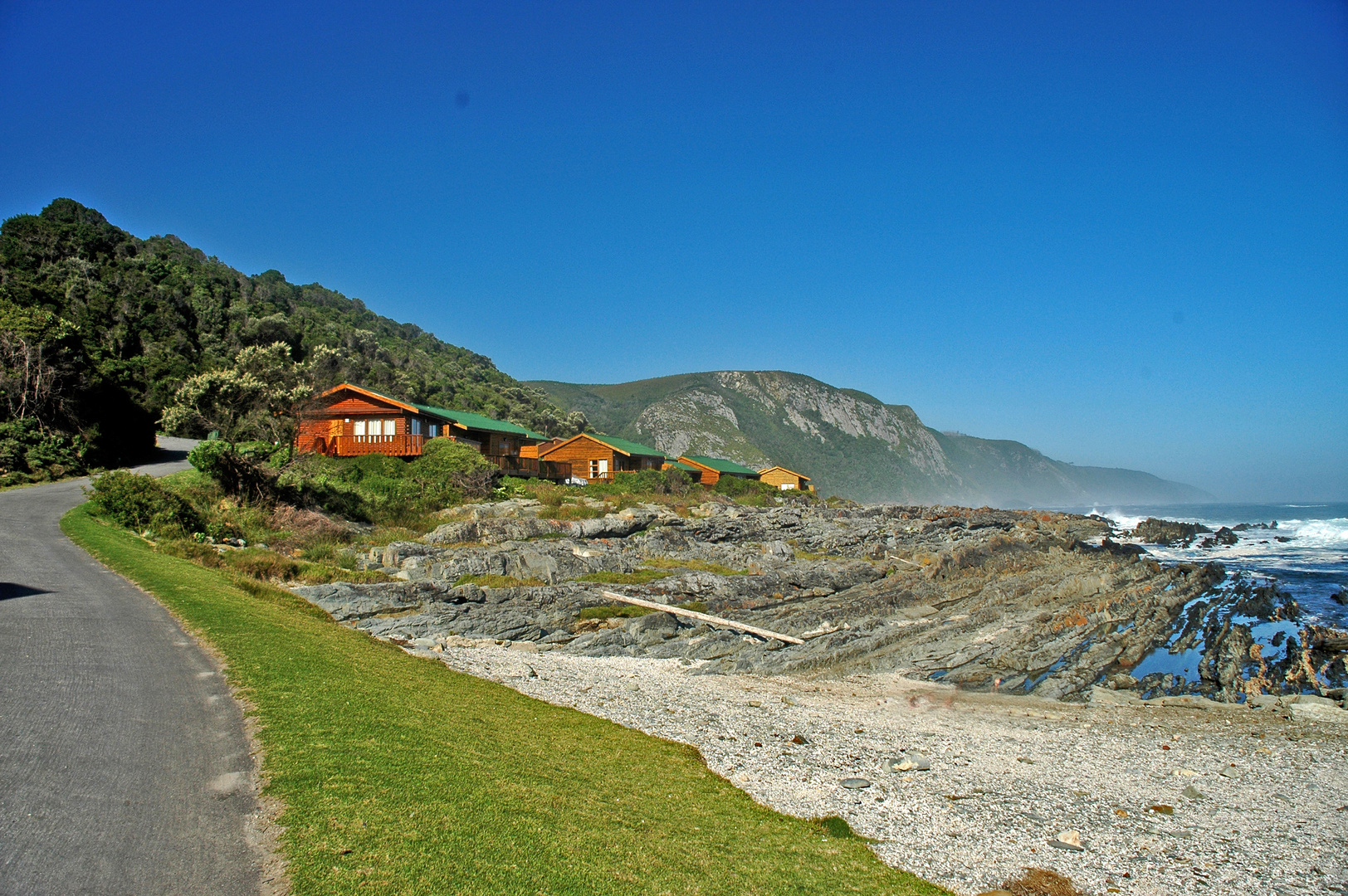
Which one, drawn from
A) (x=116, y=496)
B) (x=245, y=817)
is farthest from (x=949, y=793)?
(x=116, y=496)

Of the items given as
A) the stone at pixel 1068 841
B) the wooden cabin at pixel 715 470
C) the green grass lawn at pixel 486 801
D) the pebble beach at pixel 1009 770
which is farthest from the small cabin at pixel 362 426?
the stone at pixel 1068 841

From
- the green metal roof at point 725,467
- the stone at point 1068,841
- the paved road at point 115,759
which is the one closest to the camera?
the paved road at point 115,759

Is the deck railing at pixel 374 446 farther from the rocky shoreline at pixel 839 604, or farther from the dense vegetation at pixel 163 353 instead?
the rocky shoreline at pixel 839 604

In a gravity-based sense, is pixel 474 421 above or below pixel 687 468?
above

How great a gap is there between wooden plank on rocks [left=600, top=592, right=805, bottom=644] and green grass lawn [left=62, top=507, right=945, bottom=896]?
35.7ft

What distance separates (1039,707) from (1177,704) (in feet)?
11.8

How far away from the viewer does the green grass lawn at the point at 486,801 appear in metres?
5.94

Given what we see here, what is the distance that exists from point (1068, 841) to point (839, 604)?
17489 millimetres

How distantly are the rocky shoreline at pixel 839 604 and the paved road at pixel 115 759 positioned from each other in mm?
9482

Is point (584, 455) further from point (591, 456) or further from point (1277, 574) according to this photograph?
point (1277, 574)

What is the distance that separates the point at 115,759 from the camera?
6.76m

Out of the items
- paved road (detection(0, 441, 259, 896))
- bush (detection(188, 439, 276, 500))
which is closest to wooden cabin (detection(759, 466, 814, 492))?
bush (detection(188, 439, 276, 500))

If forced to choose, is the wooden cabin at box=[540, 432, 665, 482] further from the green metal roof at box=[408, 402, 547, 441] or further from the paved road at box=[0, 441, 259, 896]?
the paved road at box=[0, 441, 259, 896]

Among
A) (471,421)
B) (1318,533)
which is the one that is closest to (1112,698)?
(471,421)
